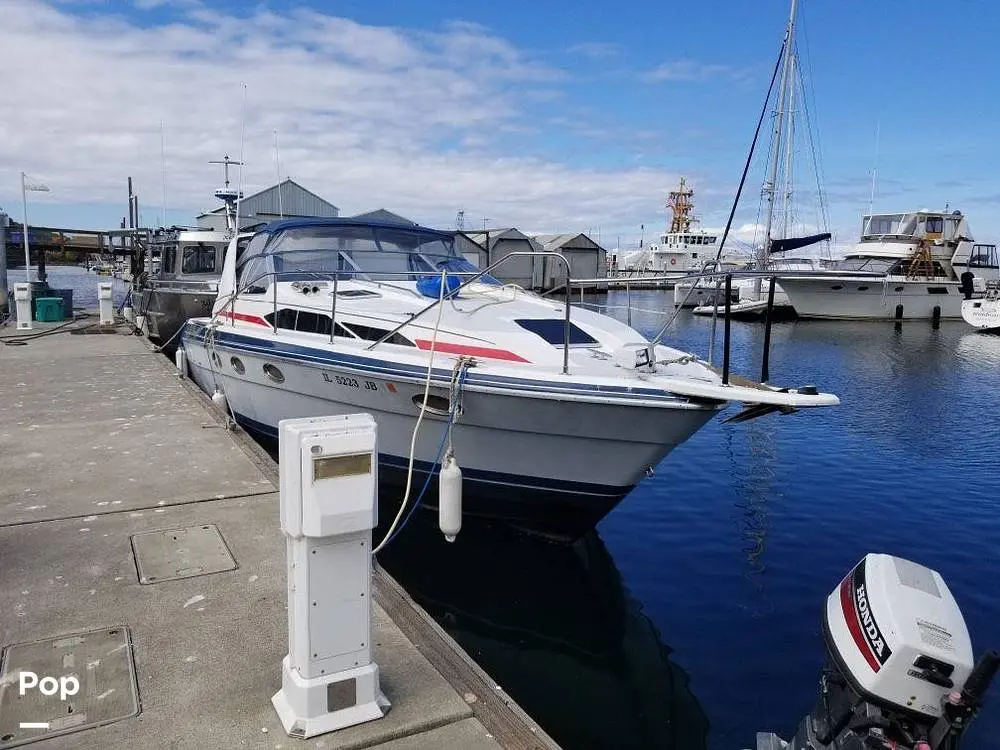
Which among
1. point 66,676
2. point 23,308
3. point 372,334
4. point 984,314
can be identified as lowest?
point 66,676

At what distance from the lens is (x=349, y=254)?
8.68m

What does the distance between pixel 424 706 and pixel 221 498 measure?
10.4ft

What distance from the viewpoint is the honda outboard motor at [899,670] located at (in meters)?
3.04

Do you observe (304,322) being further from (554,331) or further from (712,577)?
(712,577)

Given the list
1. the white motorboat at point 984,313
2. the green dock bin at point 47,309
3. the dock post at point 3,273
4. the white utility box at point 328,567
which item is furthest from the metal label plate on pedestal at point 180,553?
the white motorboat at point 984,313

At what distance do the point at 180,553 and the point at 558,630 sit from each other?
2.83 meters

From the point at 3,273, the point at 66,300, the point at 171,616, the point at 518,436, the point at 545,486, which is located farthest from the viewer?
the point at 66,300

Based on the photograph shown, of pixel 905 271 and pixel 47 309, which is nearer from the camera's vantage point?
pixel 47 309

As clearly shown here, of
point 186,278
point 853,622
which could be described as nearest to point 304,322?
point 853,622

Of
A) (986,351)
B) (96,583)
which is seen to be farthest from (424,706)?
(986,351)

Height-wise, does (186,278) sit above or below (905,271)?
below

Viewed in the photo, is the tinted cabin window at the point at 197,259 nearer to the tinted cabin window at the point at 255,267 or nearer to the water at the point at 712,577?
the tinted cabin window at the point at 255,267

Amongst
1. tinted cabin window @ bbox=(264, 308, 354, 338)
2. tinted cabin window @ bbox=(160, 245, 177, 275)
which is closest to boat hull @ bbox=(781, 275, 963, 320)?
tinted cabin window @ bbox=(160, 245, 177, 275)

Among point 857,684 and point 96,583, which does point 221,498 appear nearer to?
point 96,583
